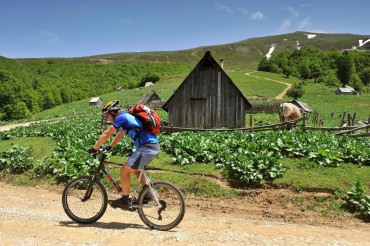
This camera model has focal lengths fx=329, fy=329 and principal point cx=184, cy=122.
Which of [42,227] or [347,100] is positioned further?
[347,100]

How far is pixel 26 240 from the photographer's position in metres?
6.66

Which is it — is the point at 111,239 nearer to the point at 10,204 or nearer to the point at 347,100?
the point at 10,204

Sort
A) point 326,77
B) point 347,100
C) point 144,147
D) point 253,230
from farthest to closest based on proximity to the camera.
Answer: point 326,77 → point 347,100 → point 253,230 → point 144,147

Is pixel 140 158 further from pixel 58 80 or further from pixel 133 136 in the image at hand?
pixel 58 80

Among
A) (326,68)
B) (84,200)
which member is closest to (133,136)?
(84,200)

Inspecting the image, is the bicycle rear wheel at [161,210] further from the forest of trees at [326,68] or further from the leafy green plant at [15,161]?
the forest of trees at [326,68]

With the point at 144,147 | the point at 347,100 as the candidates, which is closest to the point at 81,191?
the point at 144,147

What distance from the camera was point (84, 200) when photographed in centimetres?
769

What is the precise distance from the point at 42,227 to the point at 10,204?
311 cm

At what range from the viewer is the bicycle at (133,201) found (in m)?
7.27

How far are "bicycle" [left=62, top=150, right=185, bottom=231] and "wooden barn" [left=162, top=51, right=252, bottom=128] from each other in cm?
1699

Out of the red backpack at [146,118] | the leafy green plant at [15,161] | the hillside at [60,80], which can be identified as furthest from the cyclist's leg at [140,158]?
the hillside at [60,80]

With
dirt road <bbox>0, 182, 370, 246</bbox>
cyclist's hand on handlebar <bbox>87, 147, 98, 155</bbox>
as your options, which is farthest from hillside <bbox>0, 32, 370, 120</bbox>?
cyclist's hand on handlebar <bbox>87, 147, 98, 155</bbox>

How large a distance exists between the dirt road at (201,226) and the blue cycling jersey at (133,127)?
2.00 meters
